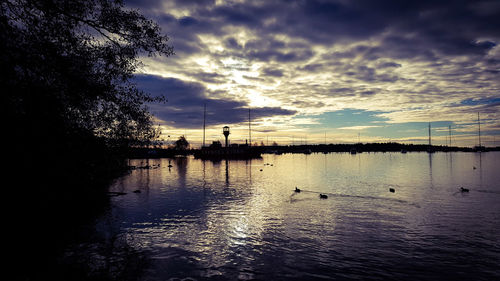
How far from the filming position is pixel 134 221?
80.0ft

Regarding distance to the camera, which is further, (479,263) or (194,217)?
(194,217)

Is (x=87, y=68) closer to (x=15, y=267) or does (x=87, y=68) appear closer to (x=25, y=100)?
(x=25, y=100)

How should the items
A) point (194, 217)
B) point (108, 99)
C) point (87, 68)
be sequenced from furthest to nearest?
point (194, 217), point (108, 99), point (87, 68)

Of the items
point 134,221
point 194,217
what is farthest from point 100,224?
point 194,217

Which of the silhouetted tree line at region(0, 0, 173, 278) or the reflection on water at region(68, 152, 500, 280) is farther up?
the silhouetted tree line at region(0, 0, 173, 278)

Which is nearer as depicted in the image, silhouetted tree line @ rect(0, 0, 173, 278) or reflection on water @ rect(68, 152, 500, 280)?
silhouetted tree line @ rect(0, 0, 173, 278)

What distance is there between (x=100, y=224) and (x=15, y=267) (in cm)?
964

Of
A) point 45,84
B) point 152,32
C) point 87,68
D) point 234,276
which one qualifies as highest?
point 152,32

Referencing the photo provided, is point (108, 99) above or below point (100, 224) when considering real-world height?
above

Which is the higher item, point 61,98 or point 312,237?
point 61,98

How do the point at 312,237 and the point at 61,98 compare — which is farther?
the point at 312,237

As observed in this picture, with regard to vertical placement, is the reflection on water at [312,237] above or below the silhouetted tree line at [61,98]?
below

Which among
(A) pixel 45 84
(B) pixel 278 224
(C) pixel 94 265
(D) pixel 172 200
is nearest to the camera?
(A) pixel 45 84

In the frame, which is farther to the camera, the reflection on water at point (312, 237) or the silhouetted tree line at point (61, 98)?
the reflection on water at point (312, 237)
